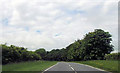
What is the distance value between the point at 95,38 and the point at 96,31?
4.83 m

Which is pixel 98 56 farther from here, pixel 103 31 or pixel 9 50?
pixel 9 50

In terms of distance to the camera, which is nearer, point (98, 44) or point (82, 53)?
point (98, 44)

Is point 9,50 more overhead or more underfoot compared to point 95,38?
more underfoot

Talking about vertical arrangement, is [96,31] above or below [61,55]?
above

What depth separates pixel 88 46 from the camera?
60562 millimetres

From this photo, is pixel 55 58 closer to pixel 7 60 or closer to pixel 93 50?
pixel 93 50

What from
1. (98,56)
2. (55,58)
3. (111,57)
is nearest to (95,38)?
(98,56)

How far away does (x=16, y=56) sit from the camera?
31594mm

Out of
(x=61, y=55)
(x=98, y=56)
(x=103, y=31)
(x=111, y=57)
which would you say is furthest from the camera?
(x=61, y=55)

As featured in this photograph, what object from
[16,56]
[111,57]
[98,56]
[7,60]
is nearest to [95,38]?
[98,56]

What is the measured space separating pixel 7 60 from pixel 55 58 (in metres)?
114

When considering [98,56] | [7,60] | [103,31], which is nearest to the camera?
[7,60]

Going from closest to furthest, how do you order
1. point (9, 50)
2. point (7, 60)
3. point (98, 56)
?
1. point (7, 60)
2. point (9, 50)
3. point (98, 56)

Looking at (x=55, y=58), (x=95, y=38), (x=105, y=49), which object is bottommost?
(x=55, y=58)
